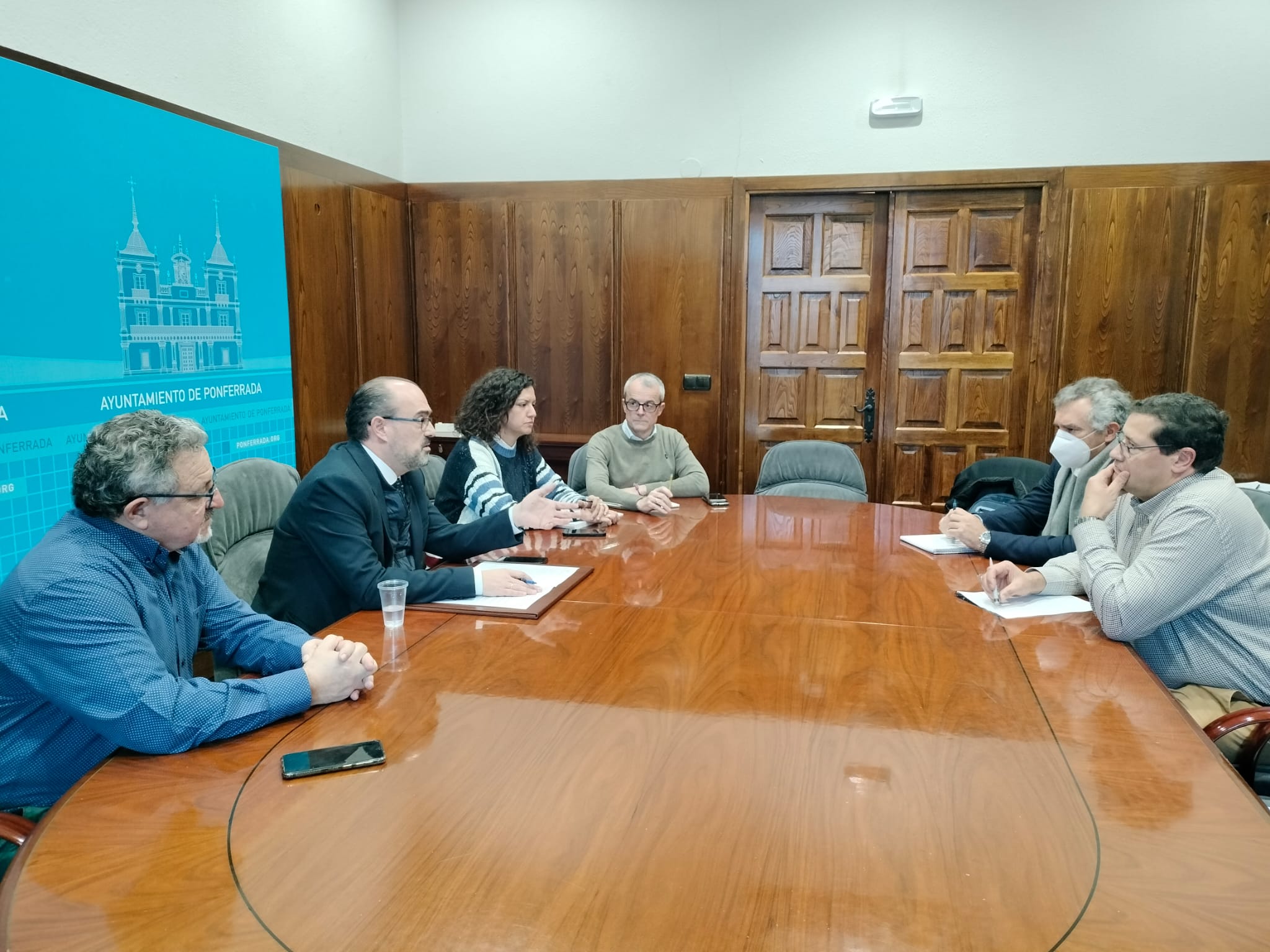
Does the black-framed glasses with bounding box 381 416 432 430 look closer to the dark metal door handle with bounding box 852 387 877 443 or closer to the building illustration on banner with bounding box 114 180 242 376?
the building illustration on banner with bounding box 114 180 242 376

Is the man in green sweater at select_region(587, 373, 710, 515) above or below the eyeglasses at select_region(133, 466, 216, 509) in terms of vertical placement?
below

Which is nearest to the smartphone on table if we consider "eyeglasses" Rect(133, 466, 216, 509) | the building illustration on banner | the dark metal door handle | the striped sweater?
the striped sweater

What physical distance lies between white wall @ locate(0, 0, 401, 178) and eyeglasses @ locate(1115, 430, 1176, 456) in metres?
3.51

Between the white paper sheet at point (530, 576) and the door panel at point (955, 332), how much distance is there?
3.29 m

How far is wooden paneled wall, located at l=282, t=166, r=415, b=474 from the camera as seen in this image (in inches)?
173

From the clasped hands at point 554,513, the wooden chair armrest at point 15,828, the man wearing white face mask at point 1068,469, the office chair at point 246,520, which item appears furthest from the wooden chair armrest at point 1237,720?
the office chair at point 246,520

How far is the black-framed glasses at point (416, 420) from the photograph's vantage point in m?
2.43

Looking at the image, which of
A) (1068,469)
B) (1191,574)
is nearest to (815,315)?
(1068,469)

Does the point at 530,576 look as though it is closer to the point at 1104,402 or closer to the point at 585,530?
the point at 585,530

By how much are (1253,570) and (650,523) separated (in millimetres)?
1880

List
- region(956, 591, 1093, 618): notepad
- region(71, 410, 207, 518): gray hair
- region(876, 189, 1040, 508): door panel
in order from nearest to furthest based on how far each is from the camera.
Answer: region(71, 410, 207, 518): gray hair, region(956, 591, 1093, 618): notepad, region(876, 189, 1040, 508): door panel

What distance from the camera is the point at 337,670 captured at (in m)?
1.57

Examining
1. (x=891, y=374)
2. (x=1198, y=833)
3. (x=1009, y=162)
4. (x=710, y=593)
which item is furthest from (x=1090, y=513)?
(x=1009, y=162)

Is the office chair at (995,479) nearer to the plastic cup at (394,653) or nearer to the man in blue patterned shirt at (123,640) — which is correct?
the plastic cup at (394,653)
